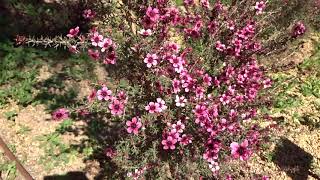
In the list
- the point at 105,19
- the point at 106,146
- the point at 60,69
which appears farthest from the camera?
the point at 60,69

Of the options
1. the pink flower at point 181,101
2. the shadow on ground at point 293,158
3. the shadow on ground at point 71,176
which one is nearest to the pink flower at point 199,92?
the pink flower at point 181,101

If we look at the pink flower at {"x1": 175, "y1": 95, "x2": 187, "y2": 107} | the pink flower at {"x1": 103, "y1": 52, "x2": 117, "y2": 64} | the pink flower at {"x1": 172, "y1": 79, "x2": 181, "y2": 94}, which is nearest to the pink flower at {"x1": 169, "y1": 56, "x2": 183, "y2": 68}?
the pink flower at {"x1": 172, "y1": 79, "x2": 181, "y2": 94}

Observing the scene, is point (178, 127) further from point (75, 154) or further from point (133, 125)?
point (75, 154)

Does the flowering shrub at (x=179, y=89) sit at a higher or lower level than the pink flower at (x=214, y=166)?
higher

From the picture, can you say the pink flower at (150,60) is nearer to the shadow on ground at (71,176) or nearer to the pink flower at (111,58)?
the pink flower at (111,58)

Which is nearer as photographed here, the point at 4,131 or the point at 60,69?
the point at 4,131

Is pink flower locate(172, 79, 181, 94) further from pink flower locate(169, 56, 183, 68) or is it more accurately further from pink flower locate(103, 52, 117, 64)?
pink flower locate(103, 52, 117, 64)

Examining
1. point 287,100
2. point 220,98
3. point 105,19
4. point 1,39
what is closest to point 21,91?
point 1,39

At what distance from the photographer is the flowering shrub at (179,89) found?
3.66 m

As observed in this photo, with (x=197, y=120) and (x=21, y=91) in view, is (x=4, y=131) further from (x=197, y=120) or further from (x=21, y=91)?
(x=197, y=120)

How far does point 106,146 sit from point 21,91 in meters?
1.33

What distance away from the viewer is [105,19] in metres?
4.04

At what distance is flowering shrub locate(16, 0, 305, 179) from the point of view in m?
3.66

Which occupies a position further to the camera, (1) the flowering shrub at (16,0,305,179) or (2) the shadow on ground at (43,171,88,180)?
(2) the shadow on ground at (43,171,88,180)
